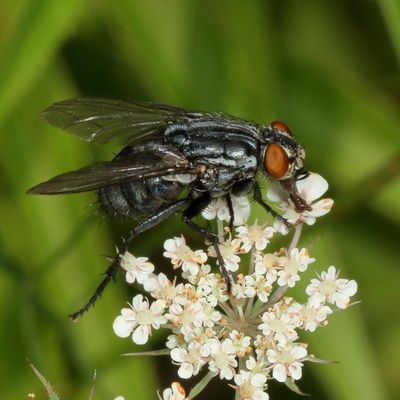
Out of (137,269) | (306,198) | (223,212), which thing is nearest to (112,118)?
(223,212)

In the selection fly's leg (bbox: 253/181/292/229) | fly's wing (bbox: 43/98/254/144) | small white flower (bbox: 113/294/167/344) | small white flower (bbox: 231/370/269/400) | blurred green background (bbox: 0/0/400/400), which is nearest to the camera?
small white flower (bbox: 231/370/269/400)

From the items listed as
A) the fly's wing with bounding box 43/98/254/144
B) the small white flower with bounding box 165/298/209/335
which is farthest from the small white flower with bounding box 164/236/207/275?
the fly's wing with bounding box 43/98/254/144

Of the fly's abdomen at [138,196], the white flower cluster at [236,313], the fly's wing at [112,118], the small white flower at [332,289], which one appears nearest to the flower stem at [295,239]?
the white flower cluster at [236,313]

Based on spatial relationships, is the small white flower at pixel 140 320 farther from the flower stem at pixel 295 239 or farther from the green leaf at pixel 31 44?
the green leaf at pixel 31 44

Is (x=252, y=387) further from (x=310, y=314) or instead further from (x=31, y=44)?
(x=31, y=44)

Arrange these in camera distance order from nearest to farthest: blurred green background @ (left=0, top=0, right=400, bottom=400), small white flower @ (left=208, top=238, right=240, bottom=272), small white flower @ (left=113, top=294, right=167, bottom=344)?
small white flower @ (left=113, top=294, right=167, bottom=344) → small white flower @ (left=208, top=238, right=240, bottom=272) → blurred green background @ (left=0, top=0, right=400, bottom=400)

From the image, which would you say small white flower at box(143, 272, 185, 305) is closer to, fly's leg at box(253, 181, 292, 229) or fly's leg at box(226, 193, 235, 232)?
fly's leg at box(226, 193, 235, 232)
